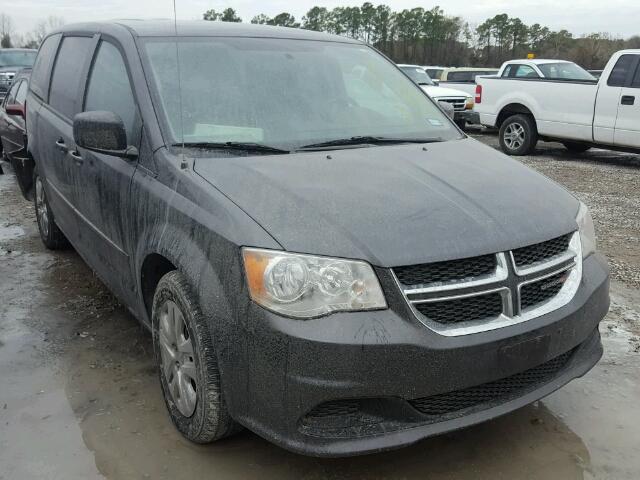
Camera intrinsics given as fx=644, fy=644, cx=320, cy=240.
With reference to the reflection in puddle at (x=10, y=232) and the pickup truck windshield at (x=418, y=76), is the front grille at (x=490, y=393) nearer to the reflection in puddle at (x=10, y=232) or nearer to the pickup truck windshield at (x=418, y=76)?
the reflection in puddle at (x=10, y=232)

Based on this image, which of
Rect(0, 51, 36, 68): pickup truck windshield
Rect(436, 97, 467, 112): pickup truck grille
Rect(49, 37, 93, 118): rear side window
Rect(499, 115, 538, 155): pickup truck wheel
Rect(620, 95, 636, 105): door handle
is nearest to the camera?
Rect(49, 37, 93, 118): rear side window

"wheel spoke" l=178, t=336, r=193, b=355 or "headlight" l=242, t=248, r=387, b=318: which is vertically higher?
"headlight" l=242, t=248, r=387, b=318

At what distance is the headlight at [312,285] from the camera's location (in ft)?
7.20

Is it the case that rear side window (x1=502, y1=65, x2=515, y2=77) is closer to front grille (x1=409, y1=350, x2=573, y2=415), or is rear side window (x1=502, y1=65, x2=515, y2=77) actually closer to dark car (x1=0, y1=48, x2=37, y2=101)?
front grille (x1=409, y1=350, x2=573, y2=415)

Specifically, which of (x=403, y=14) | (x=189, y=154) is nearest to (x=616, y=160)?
(x=189, y=154)

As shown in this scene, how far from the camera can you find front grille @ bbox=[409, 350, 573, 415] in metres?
2.35

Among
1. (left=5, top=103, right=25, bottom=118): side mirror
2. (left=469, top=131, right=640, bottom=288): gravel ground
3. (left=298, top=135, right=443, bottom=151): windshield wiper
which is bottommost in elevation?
(left=469, top=131, right=640, bottom=288): gravel ground

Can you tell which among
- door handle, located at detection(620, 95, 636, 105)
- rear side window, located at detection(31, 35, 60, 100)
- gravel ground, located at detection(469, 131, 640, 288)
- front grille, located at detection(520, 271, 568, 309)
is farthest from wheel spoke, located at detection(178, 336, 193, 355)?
door handle, located at detection(620, 95, 636, 105)

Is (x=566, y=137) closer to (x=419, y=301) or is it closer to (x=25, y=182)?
(x=25, y=182)

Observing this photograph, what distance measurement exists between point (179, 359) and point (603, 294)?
183 centimetres

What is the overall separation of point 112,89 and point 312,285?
76.6 inches

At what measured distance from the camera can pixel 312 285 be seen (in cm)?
220

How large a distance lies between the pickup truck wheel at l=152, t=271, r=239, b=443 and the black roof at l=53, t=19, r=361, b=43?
1.48 metres

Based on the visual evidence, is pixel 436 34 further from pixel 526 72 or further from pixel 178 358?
pixel 178 358
